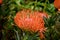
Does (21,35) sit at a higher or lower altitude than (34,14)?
lower

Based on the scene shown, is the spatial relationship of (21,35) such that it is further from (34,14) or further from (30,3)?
(30,3)

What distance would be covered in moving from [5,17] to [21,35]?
0.23 meters

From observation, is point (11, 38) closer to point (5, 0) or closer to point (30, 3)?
point (5, 0)

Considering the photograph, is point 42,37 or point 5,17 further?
point 5,17

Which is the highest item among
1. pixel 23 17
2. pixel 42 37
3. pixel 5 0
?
pixel 5 0

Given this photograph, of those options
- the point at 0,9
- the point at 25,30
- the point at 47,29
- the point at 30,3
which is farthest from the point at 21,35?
the point at 30,3

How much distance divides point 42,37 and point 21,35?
123 mm

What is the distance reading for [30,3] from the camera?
80.7 inches

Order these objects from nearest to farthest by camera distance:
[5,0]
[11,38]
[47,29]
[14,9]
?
[47,29]
[11,38]
[5,0]
[14,9]

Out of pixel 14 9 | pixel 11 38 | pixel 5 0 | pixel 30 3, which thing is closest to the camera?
pixel 11 38

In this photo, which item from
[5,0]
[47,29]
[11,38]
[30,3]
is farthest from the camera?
[30,3]

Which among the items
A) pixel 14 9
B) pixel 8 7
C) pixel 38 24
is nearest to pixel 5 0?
pixel 8 7

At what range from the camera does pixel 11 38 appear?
5.04 feet

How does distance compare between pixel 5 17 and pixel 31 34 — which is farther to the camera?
pixel 5 17
